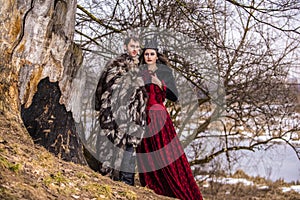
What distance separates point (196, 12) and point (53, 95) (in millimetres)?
1661

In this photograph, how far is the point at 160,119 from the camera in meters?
3.45

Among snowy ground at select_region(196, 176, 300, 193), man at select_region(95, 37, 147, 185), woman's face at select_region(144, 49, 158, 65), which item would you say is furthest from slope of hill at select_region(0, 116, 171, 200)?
snowy ground at select_region(196, 176, 300, 193)

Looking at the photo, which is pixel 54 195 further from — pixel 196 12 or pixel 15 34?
pixel 196 12

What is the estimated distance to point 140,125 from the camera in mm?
3232

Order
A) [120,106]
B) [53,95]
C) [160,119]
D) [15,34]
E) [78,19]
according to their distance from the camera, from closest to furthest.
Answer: [15,34] → [53,95] → [120,106] → [160,119] → [78,19]

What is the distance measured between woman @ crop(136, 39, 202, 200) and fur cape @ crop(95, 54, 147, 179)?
0.14 metres

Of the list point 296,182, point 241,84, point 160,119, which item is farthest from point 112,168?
point 296,182

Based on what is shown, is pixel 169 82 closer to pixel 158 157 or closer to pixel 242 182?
pixel 158 157

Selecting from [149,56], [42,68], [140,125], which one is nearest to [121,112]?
[140,125]

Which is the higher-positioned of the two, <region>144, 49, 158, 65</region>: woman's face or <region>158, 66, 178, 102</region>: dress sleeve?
<region>144, 49, 158, 65</region>: woman's face

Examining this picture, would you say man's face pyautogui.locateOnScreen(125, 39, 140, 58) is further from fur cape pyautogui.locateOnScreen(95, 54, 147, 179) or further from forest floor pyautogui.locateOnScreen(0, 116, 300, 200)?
forest floor pyautogui.locateOnScreen(0, 116, 300, 200)

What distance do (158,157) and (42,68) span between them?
140 centimetres

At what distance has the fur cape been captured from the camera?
123 inches

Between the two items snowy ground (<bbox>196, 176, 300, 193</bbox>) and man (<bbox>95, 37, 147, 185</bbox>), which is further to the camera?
snowy ground (<bbox>196, 176, 300, 193</bbox>)
